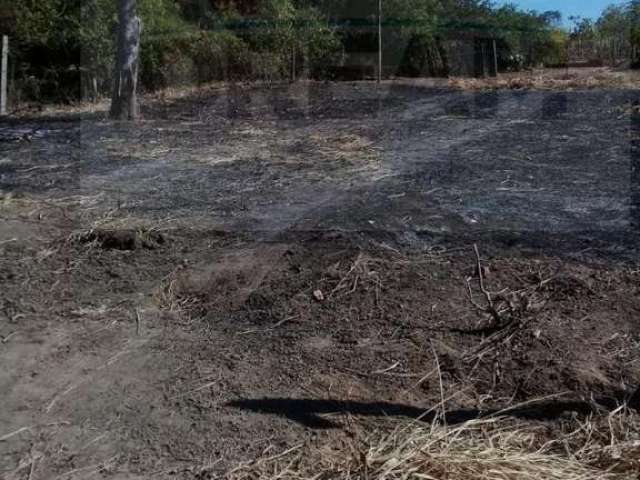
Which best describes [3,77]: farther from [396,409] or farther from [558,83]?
[396,409]

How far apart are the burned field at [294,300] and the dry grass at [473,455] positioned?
0.11 meters

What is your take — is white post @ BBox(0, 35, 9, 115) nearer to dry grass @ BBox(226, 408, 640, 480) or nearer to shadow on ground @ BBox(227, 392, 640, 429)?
shadow on ground @ BBox(227, 392, 640, 429)

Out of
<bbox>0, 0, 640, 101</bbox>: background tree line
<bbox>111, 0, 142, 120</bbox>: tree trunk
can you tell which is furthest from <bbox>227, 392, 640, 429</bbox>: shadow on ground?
<bbox>0, 0, 640, 101</bbox>: background tree line

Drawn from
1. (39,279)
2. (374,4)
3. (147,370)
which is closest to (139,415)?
(147,370)

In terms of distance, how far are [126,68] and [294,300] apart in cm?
821

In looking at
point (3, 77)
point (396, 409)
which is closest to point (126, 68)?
point (3, 77)

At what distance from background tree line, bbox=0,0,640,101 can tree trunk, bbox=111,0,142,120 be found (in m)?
3.12

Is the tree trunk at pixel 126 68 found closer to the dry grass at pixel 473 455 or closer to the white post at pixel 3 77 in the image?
the white post at pixel 3 77

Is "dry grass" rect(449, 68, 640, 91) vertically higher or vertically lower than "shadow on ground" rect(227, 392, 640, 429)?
higher

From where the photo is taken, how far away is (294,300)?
404 centimetres

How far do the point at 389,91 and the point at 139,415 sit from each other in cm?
1248

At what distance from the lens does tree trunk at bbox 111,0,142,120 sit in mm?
11180

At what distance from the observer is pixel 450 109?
39.2 feet

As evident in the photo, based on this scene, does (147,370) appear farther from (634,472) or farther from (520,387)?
(634,472)
